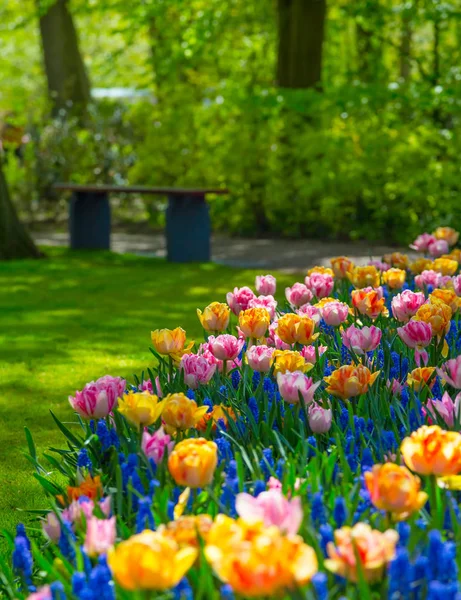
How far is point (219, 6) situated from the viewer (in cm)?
1712

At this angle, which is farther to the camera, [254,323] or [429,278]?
[429,278]

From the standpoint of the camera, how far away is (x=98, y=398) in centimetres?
274

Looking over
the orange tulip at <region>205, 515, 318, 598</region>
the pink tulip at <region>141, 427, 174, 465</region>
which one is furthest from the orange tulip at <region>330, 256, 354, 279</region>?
the orange tulip at <region>205, 515, 318, 598</region>

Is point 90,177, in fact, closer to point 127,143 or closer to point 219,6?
point 127,143

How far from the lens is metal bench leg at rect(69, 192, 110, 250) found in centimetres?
1314

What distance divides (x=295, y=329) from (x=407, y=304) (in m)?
0.58

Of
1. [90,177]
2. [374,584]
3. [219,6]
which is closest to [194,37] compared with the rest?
[219,6]

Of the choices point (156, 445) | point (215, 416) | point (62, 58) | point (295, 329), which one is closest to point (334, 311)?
point (295, 329)

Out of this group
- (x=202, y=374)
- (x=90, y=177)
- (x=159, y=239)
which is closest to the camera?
(x=202, y=374)

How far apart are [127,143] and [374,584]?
15.5m

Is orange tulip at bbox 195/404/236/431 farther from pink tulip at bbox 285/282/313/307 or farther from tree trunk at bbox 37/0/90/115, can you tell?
tree trunk at bbox 37/0/90/115

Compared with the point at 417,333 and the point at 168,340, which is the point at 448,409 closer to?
the point at 417,333

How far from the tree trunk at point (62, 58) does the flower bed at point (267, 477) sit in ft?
51.6

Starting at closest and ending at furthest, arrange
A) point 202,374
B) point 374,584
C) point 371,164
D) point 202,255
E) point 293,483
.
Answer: point 374,584 < point 293,483 < point 202,374 < point 202,255 < point 371,164
